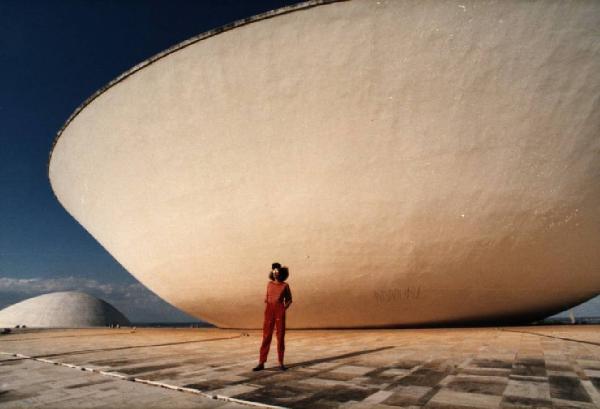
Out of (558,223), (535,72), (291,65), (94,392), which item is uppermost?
(291,65)

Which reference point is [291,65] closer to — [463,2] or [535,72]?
[463,2]

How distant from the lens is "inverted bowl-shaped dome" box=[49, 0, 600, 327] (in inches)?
241

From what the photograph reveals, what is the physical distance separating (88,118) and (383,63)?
6978 millimetres

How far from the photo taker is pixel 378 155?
264 inches

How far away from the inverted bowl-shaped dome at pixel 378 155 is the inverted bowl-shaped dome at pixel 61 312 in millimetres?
19166

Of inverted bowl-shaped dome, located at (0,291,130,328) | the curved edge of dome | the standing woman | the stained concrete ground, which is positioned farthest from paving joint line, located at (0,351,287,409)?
inverted bowl-shaped dome, located at (0,291,130,328)

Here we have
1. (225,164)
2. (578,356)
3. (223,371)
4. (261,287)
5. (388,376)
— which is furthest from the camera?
(261,287)

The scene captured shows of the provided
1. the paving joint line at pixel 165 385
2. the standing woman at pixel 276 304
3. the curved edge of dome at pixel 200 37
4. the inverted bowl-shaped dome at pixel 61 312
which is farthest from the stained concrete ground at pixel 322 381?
the inverted bowl-shaped dome at pixel 61 312

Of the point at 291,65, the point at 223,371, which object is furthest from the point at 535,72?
the point at 223,371

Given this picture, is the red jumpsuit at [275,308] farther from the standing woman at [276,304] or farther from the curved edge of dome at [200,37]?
the curved edge of dome at [200,37]

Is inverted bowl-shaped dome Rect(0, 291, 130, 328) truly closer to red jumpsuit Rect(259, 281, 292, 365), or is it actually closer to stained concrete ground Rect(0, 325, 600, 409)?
stained concrete ground Rect(0, 325, 600, 409)

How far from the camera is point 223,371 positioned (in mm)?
3264

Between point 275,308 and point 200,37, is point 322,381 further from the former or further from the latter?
point 200,37

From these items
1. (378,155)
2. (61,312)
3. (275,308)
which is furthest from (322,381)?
(61,312)
